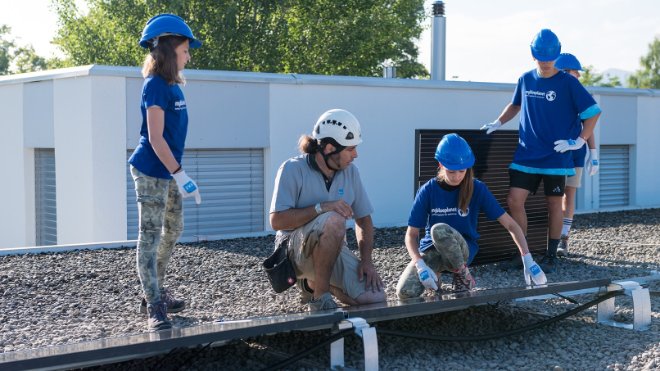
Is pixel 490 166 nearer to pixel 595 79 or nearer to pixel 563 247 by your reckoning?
pixel 563 247

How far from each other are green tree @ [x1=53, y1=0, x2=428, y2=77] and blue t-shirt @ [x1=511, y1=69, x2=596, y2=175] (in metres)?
26.6

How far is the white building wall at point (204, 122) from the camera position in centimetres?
1195

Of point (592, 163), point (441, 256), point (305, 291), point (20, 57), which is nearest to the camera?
point (305, 291)

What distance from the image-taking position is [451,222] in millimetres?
6422

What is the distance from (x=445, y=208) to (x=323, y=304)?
50.8 inches

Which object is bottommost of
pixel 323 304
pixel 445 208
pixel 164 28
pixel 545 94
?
pixel 323 304

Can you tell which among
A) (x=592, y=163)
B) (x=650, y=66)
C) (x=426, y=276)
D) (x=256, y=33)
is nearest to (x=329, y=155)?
(x=426, y=276)

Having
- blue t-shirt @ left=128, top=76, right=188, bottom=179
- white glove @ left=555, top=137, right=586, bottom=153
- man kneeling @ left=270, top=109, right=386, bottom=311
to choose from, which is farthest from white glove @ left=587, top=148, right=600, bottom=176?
blue t-shirt @ left=128, top=76, right=188, bottom=179

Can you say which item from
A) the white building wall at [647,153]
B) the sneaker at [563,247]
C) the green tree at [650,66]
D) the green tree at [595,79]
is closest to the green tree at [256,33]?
the white building wall at [647,153]

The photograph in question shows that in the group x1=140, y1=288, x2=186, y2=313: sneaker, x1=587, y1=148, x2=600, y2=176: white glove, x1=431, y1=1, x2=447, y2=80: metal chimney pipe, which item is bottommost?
x1=140, y1=288, x2=186, y2=313: sneaker

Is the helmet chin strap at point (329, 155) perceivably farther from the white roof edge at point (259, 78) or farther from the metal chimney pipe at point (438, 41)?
the metal chimney pipe at point (438, 41)

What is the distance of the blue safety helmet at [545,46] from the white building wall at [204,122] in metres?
5.61

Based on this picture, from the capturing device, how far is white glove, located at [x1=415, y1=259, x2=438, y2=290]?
5.93 meters

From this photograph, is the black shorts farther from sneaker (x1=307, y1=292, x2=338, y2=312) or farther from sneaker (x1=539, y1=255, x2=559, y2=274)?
sneaker (x1=307, y1=292, x2=338, y2=312)
